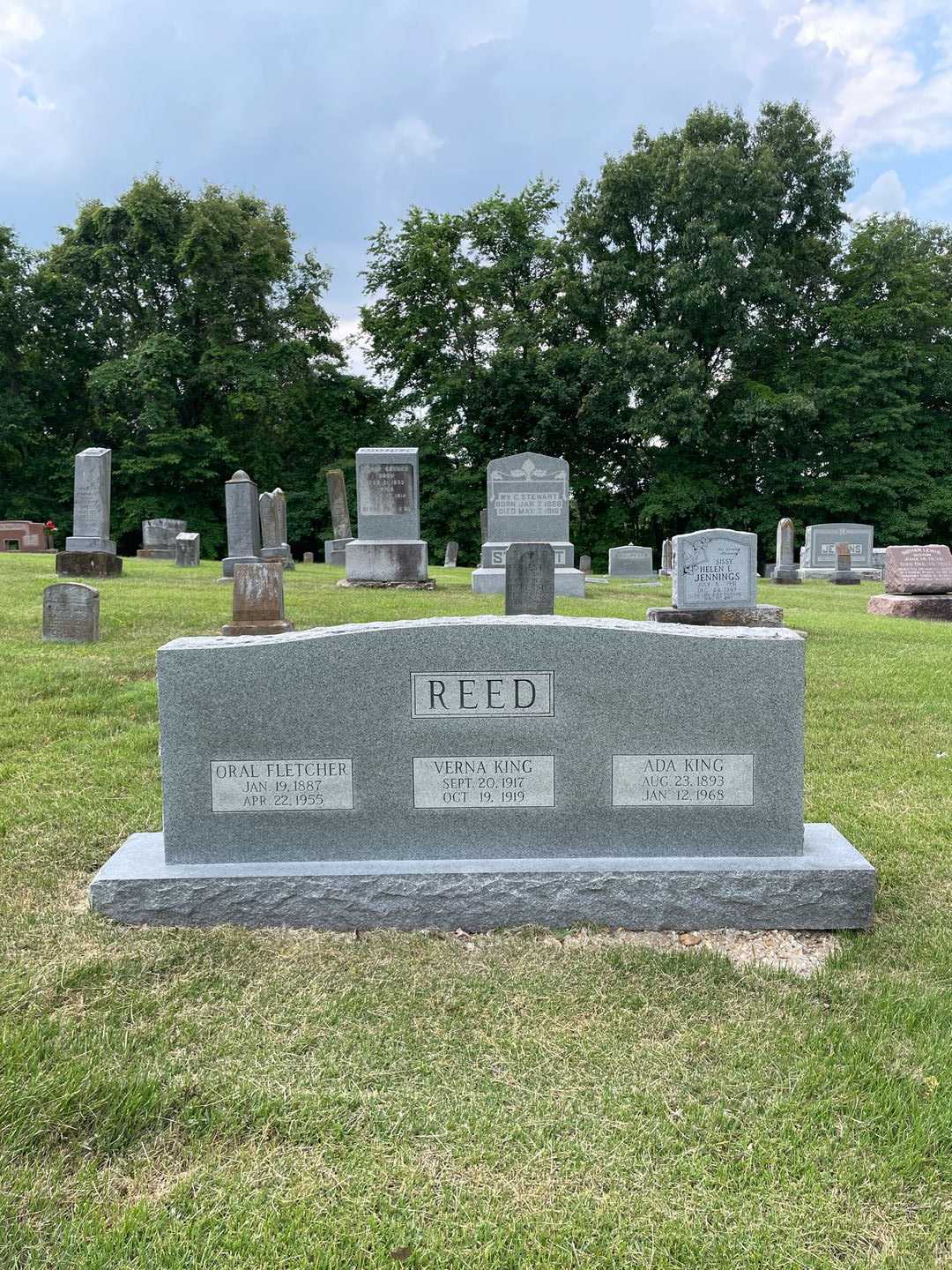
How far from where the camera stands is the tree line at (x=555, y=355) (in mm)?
28500

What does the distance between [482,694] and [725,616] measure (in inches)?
332

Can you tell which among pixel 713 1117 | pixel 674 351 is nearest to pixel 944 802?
pixel 713 1117

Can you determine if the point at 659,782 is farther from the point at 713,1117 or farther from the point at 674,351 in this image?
the point at 674,351

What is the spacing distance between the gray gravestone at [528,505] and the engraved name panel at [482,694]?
11.7 meters

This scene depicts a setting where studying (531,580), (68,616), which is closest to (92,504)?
(68,616)

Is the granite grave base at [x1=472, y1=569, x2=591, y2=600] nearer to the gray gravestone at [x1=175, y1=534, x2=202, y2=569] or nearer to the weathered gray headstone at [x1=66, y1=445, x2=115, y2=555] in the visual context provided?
the weathered gray headstone at [x1=66, y1=445, x2=115, y2=555]

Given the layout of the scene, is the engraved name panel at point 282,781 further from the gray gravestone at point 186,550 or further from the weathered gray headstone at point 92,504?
the gray gravestone at point 186,550

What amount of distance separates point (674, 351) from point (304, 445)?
14618 millimetres

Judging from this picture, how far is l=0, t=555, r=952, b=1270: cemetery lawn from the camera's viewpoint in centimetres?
165

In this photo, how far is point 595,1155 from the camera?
185 cm

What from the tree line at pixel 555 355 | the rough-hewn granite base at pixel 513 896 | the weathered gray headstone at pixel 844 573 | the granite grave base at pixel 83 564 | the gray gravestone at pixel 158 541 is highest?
the tree line at pixel 555 355

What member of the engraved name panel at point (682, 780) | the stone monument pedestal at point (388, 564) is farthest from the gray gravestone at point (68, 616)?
the stone monument pedestal at point (388, 564)

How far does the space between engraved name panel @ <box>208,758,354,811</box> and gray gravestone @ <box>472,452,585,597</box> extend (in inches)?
462

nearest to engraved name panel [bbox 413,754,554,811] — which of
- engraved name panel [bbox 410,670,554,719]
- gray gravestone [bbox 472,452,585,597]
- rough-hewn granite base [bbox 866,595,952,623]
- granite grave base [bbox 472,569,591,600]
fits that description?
engraved name panel [bbox 410,670,554,719]
